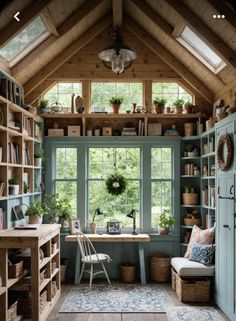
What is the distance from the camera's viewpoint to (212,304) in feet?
17.1

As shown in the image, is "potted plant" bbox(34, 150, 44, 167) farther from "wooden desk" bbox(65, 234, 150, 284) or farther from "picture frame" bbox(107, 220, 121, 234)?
"picture frame" bbox(107, 220, 121, 234)

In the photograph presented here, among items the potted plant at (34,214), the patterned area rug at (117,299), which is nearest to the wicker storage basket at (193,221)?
the patterned area rug at (117,299)

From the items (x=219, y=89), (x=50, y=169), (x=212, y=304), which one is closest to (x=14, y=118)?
(x=50, y=169)

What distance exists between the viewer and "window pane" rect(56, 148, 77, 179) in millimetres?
6961

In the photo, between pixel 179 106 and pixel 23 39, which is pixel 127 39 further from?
pixel 23 39

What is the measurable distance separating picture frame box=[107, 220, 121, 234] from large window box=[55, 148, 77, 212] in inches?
29.0

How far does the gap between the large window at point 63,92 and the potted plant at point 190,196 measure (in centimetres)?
261

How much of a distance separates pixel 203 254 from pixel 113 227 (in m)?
1.79

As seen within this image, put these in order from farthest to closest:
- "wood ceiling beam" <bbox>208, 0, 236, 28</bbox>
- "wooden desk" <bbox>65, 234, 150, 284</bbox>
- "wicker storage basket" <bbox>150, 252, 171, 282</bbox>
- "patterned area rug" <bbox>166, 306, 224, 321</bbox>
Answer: "wicker storage basket" <bbox>150, 252, 171, 282</bbox>
"wooden desk" <bbox>65, 234, 150, 284</bbox>
"patterned area rug" <bbox>166, 306, 224, 321</bbox>
"wood ceiling beam" <bbox>208, 0, 236, 28</bbox>

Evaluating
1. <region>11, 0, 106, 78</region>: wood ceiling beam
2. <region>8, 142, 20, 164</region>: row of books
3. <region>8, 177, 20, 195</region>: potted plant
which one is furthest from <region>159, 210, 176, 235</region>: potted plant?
<region>11, 0, 106, 78</region>: wood ceiling beam

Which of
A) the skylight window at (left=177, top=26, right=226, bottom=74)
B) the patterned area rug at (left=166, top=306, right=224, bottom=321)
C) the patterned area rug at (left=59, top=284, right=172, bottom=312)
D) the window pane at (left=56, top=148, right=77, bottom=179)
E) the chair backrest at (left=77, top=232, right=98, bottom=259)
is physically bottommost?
the patterned area rug at (left=59, top=284, right=172, bottom=312)

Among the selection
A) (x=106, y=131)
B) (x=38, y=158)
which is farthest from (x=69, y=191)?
(x=106, y=131)

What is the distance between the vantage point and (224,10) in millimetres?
4500

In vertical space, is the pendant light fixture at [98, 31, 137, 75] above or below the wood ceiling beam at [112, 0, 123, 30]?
below
